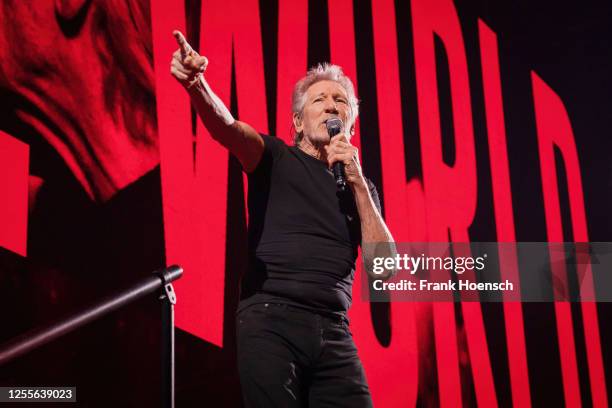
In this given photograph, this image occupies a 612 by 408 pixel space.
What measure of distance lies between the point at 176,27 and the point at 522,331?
2.41 metres

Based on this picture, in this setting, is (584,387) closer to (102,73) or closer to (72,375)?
(72,375)

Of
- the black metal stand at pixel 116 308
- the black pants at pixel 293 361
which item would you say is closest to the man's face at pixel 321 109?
the black pants at pixel 293 361

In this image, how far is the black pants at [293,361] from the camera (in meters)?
1.34

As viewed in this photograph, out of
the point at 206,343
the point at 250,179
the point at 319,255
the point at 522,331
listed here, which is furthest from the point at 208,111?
the point at 522,331

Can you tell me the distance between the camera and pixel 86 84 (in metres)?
2.70

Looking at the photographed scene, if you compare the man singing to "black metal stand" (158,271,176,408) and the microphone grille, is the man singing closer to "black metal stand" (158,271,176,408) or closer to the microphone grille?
the microphone grille

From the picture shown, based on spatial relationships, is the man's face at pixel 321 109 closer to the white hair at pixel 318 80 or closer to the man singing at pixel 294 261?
the white hair at pixel 318 80

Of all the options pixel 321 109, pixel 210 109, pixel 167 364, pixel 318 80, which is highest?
pixel 318 80

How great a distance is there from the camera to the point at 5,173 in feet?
8.47

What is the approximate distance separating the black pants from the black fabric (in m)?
0.04

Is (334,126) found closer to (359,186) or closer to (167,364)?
(359,186)

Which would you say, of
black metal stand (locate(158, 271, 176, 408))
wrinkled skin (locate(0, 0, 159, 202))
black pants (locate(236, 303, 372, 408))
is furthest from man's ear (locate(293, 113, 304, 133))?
wrinkled skin (locate(0, 0, 159, 202))

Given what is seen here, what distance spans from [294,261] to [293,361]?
0.25 m

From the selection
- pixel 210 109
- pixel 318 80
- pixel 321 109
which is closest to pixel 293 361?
pixel 210 109
